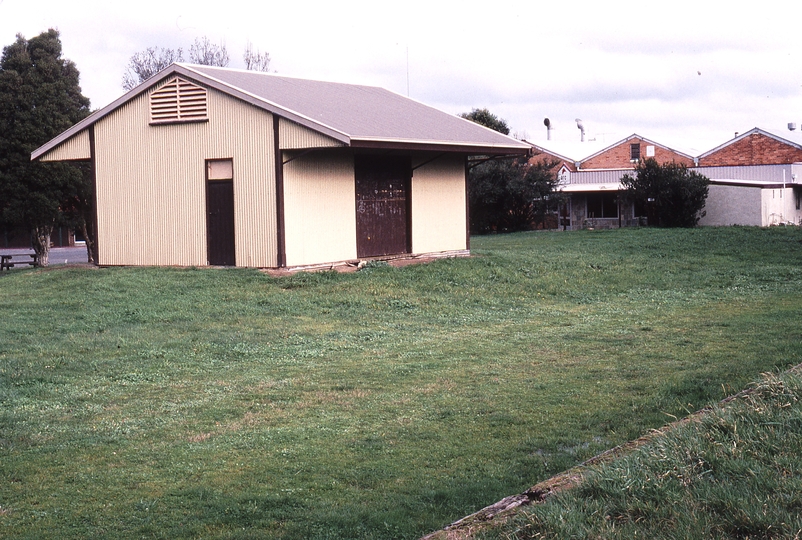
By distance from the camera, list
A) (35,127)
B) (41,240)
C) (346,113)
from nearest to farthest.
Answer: (346,113), (35,127), (41,240)

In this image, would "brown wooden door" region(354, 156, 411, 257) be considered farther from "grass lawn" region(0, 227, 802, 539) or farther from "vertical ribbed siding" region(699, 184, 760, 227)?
"vertical ribbed siding" region(699, 184, 760, 227)

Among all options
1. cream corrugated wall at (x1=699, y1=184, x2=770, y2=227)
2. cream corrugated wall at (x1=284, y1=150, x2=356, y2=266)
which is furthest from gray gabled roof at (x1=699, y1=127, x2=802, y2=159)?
cream corrugated wall at (x1=284, y1=150, x2=356, y2=266)

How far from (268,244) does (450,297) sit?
4.45 m

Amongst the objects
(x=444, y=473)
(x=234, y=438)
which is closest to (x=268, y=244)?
(x=234, y=438)

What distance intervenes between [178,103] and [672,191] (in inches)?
1047

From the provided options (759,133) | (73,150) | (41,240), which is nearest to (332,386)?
(73,150)

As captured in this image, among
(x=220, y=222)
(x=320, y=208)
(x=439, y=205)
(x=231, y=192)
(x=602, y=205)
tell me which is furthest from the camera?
(x=602, y=205)

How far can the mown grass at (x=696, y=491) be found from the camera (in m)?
4.45

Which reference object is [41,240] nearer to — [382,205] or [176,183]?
[176,183]

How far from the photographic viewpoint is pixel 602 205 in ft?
162

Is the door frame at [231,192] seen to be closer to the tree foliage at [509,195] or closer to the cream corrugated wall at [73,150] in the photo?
the cream corrugated wall at [73,150]

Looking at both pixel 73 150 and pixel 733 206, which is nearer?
pixel 73 150

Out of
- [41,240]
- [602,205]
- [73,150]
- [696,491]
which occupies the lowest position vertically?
[696,491]

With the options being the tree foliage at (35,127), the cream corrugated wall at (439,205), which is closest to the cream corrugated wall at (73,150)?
the cream corrugated wall at (439,205)
